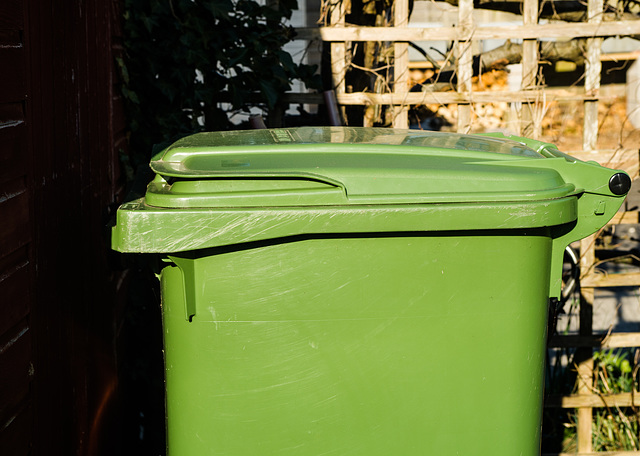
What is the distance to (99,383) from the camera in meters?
2.74

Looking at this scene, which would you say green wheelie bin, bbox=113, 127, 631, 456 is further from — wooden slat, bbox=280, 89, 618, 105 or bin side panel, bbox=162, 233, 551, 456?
wooden slat, bbox=280, 89, 618, 105

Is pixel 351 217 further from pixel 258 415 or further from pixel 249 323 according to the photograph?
pixel 258 415

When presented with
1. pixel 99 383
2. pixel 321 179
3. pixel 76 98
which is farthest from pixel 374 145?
pixel 99 383

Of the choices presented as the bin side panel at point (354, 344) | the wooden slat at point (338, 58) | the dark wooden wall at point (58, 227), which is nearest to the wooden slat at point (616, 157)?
the wooden slat at point (338, 58)

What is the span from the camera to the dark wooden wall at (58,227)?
1691 mm

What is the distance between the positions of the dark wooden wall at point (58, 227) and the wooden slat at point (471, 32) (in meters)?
0.97

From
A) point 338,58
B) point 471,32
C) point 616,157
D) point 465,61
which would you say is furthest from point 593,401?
point 338,58

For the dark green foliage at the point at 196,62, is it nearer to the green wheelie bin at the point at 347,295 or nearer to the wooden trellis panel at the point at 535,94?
the wooden trellis panel at the point at 535,94

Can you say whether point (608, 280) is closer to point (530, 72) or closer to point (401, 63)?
point (530, 72)

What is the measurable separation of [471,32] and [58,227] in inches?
85.6

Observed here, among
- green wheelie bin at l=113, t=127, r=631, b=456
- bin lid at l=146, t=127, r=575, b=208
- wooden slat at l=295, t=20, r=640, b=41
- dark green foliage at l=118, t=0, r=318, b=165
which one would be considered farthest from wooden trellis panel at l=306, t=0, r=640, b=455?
green wheelie bin at l=113, t=127, r=631, b=456

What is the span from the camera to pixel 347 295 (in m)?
1.67

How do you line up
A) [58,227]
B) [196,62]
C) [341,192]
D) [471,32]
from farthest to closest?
1. [471,32]
2. [196,62]
3. [58,227]
4. [341,192]

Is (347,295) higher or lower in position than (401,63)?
lower
